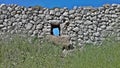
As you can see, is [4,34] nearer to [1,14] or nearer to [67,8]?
[1,14]

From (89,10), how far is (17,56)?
4.43 metres

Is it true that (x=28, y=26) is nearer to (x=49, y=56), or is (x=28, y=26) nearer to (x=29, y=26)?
(x=29, y=26)

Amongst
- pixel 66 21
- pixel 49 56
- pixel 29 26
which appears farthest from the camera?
pixel 66 21

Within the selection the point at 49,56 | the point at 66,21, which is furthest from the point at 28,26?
the point at 49,56

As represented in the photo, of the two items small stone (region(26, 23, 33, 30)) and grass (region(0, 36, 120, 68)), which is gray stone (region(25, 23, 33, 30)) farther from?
grass (region(0, 36, 120, 68))

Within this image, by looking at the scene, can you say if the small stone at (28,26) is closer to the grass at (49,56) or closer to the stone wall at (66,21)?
the stone wall at (66,21)

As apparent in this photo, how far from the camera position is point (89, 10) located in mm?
15328

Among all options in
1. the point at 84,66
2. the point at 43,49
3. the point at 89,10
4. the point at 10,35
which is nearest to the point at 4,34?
the point at 10,35

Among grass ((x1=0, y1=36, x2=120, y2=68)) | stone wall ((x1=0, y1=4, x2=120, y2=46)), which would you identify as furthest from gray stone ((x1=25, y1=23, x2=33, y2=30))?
grass ((x1=0, y1=36, x2=120, y2=68))

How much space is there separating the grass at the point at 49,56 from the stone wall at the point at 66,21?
31.4 inches

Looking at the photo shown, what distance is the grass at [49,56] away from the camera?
10820 millimetres

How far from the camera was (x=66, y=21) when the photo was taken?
1516 centimetres

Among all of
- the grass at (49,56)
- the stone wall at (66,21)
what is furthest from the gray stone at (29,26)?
the grass at (49,56)

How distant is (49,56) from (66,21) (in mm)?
3169
